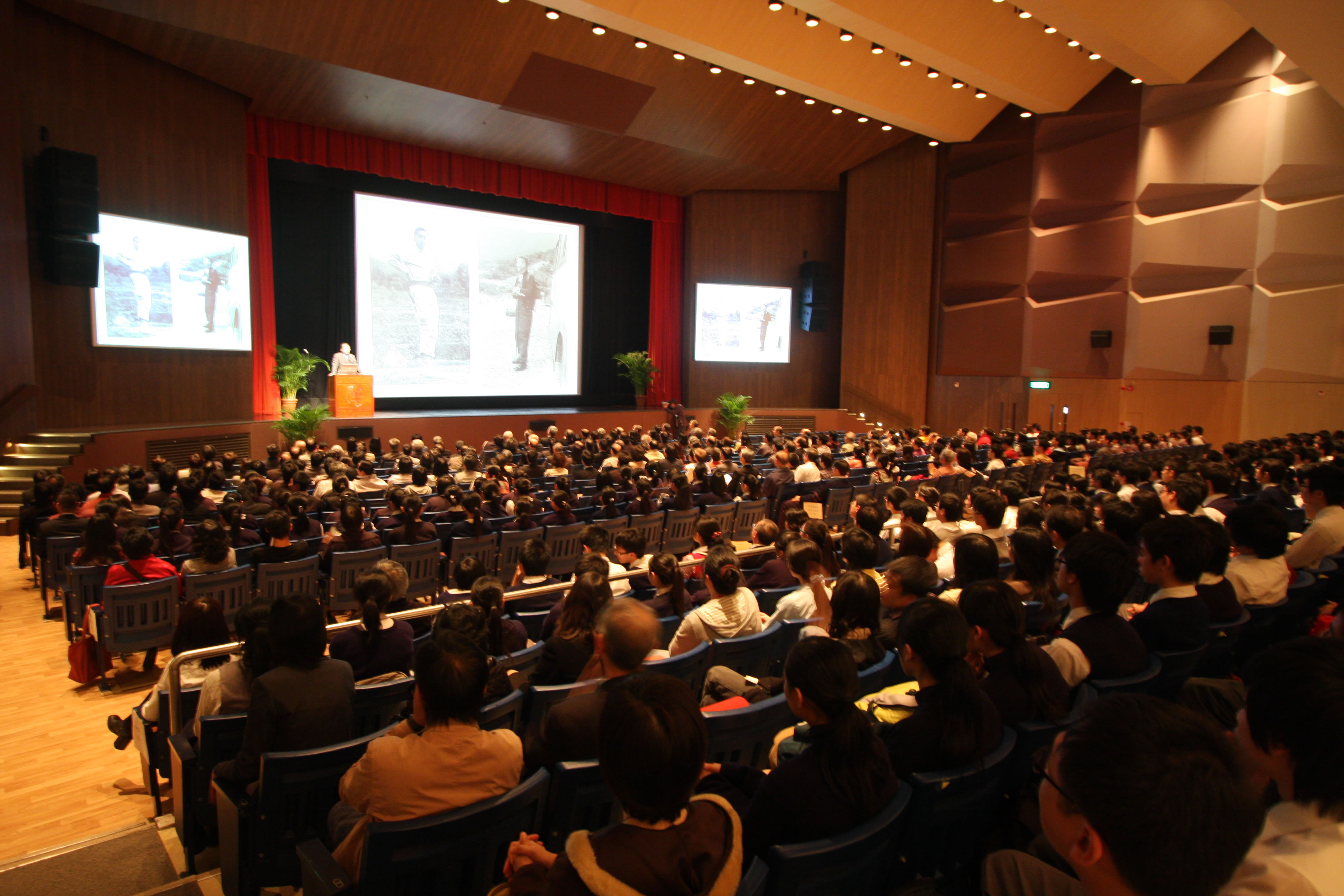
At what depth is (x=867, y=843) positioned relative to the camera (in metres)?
1.71

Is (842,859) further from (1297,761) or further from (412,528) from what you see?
(412,528)

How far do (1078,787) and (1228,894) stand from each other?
324 millimetres

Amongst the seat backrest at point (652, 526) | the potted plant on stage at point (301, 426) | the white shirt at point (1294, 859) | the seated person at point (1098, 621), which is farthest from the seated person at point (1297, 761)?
the potted plant on stage at point (301, 426)

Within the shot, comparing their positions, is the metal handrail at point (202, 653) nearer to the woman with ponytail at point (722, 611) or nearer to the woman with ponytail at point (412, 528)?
the woman with ponytail at point (722, 611)

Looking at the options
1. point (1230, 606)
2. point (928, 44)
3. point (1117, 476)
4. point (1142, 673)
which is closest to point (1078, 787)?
point (1142, 673)

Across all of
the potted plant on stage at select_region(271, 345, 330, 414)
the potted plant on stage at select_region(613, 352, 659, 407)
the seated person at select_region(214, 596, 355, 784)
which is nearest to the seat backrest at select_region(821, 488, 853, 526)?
the seated person at select_region(214, 596, 355, 784)

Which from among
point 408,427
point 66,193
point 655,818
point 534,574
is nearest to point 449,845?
point 655,818

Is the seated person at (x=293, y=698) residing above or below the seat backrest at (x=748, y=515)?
above

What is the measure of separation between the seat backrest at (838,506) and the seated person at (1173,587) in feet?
16.2

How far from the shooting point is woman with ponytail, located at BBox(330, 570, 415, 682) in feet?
10.5

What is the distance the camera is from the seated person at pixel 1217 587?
325 cm

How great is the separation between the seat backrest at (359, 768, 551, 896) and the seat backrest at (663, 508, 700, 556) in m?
5.13

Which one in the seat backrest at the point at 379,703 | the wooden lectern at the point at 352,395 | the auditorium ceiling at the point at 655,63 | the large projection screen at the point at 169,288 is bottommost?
the seat backrest at the point at 379,703

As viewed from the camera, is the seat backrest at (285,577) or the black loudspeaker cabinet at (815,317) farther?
the black loudspeaker cabinet at (815,317)
